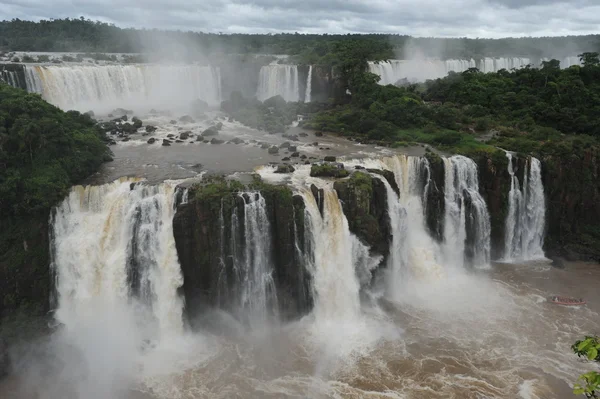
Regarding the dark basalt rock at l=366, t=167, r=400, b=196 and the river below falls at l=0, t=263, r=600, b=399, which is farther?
the dark basalt rock at l=366, t=167, r=400, b=196

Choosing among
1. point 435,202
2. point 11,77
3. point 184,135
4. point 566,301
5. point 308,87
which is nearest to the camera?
point 566,301

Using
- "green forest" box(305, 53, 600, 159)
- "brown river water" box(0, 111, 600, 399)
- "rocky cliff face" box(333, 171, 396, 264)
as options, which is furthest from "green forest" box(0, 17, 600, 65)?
"brown river water" box(0, 111, 600, 399)

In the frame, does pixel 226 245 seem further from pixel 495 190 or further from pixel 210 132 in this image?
pixel 495 190

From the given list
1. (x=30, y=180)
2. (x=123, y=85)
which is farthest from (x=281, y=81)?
(x=30, y=180)

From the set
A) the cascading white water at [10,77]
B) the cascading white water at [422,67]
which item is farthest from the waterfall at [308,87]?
the cascading white water at [10,77]

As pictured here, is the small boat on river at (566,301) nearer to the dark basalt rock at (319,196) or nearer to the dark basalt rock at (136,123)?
the dark basalt rock at (319,196)

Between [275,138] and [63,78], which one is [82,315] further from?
[63,78]

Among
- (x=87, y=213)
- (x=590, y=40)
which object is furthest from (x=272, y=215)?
(x=590, y=40)

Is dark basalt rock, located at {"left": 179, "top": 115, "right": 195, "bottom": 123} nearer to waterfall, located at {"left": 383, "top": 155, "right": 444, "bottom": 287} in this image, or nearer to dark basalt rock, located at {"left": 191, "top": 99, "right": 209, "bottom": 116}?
dark basalt rock, located at {"left": 191, "top": 99, "right": 209, "bottom": 116}
